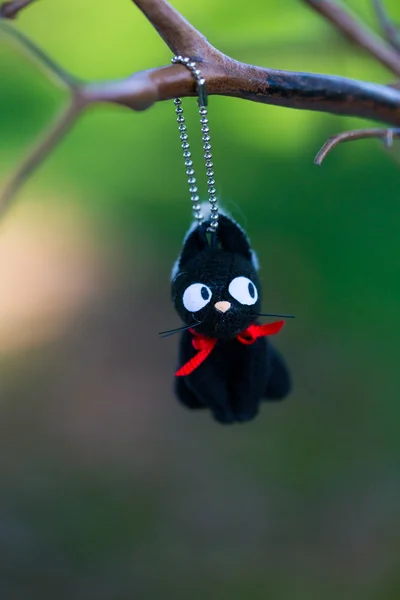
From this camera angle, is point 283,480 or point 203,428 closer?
point 283,480

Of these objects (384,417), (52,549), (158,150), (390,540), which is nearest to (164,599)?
(52,549)

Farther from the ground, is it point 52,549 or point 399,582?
point 52,549

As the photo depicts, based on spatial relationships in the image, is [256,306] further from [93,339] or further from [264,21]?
[264,21]

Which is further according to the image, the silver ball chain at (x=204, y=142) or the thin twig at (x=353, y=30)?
the thin twig at (x=353, y=30)

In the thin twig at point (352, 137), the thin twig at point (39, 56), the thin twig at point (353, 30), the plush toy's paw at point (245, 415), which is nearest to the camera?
the thin twig at point (39, 56)

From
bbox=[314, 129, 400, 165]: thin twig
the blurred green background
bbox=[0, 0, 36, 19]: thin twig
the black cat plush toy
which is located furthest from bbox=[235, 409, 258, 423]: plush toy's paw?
the blurred green background

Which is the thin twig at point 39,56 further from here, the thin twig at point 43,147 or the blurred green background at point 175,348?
the blurred green background at point 175,348

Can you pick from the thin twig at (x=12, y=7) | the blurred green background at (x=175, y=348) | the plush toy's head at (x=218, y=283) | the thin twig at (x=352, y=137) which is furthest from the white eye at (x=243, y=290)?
the blurred green background at (x=175, y=348)
